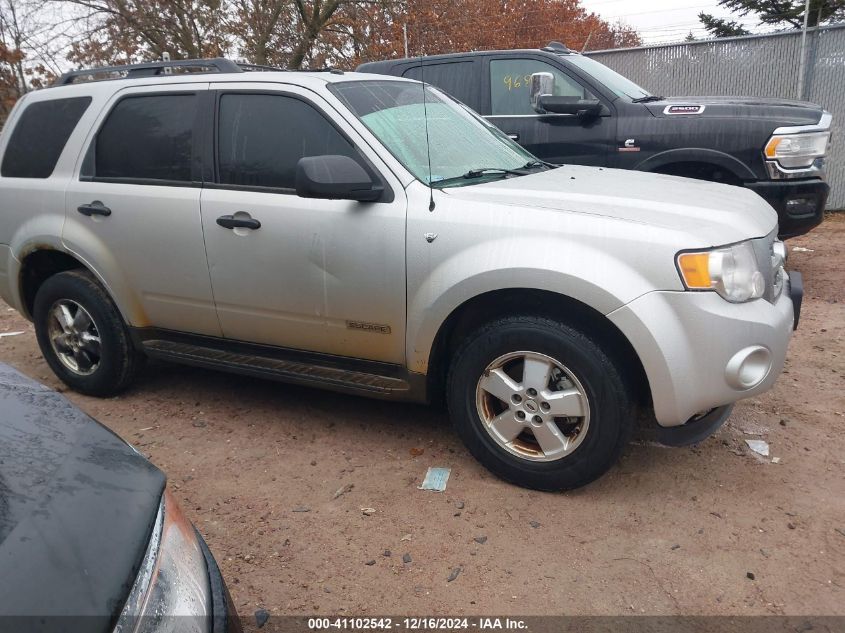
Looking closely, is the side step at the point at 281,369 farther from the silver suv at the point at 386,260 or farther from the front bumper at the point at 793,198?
the front bumper at the point at 793,198

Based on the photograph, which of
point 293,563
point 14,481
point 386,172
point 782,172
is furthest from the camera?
point 782,172

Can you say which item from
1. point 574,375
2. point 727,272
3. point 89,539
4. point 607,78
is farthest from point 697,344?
point 607,78

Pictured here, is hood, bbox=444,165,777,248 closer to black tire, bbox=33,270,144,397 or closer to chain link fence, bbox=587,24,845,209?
black tire, bbox=33,270,144,397

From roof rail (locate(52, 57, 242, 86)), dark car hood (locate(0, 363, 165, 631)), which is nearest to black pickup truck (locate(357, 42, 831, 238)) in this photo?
Result: roof rail (locate(52, 57, 242, 86))

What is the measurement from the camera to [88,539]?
4.46ft

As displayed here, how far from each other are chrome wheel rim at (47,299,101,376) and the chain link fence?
9.43 m

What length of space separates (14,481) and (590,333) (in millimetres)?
2148

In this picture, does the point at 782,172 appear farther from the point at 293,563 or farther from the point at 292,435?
the point at 293,563

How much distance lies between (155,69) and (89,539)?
3643 mm

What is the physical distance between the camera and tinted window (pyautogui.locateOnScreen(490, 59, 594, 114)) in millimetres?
6168

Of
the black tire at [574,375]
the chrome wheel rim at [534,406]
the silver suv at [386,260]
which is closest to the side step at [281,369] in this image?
the silver suv at [386,260]

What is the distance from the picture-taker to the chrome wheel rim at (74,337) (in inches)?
168

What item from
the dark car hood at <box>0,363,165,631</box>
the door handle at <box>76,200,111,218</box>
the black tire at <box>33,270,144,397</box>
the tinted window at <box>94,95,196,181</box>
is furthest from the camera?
the black tire at <box>33,270,144,397</box>

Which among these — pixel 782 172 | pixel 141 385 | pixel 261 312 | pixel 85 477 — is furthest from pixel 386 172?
pixel 782 172
